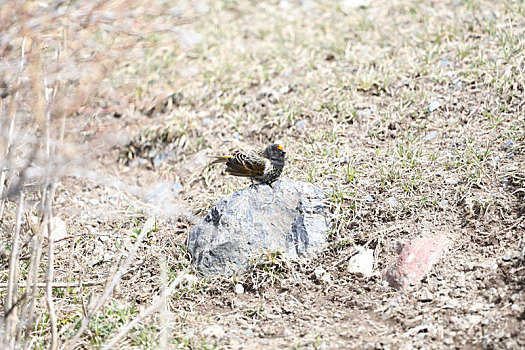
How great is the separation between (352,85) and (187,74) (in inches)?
68.0

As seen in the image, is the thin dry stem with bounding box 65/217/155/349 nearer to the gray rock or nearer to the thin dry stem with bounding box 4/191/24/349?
the thin dry stem with bounding box 4/191/24/349

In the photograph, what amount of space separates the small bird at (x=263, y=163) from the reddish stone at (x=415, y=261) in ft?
3.16

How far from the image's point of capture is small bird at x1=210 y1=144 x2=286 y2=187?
366 cm

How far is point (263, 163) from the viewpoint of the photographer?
12.0 feet

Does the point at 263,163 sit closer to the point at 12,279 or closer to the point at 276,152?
the point at 276,152

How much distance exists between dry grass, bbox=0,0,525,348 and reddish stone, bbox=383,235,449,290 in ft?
0.22

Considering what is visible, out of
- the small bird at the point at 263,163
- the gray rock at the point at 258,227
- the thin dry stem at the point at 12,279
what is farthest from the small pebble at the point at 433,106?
the thin dry stem at the point at 12,279

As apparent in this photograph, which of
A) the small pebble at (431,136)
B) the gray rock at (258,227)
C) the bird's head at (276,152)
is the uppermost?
the bird's head at (276,152)

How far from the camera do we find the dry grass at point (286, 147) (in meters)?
3.04

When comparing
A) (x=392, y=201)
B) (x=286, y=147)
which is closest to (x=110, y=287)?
(x=392, y=201)

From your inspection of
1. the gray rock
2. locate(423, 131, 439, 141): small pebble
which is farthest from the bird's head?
locate(423, 131, 439, 141): small pebble

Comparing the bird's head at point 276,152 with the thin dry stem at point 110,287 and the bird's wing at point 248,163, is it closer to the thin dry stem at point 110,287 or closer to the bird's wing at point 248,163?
the bird's wing at point 248,163

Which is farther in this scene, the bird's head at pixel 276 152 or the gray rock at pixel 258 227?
the bird's head at pixel 276 152

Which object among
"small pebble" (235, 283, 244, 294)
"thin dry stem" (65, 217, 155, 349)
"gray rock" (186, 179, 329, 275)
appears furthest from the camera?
"gray rock" (186, 179, 329, 275)
